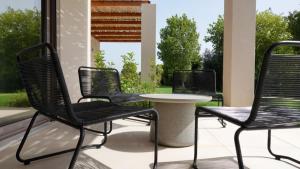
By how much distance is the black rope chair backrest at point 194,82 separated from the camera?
4129mm

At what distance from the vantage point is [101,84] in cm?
390

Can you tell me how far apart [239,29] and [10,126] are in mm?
3910

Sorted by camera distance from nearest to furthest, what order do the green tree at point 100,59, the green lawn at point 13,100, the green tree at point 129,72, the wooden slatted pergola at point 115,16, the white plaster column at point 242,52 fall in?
the green lawn at point 13,100
the white plaster column at point 242,52
the green tree at point 100,59
the green tree at point 129,72
the wooden slatted pergola at point 115,16

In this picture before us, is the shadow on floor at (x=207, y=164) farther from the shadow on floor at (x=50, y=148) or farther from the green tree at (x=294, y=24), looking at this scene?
the green tree at (x=294, y=24)

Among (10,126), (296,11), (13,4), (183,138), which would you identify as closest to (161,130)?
(183,138)

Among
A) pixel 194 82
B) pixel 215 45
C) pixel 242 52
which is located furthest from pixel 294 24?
pixel 194 82

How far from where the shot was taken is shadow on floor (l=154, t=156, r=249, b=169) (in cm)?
224

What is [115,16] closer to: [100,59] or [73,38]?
[100,59]

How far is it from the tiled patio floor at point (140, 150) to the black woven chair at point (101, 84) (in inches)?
15.9

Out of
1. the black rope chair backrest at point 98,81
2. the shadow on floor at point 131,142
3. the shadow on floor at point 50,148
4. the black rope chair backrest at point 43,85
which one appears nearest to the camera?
the black rope chair backrest at point 43,85

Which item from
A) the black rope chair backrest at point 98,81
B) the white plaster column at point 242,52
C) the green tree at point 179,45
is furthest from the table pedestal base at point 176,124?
the green tree at point 179,45

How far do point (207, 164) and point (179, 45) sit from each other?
8.79m

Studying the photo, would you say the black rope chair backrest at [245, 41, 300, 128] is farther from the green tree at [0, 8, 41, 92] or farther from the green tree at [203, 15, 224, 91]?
the green tree at [203, 15, 224, 91]

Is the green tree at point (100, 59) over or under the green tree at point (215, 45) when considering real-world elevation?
under
